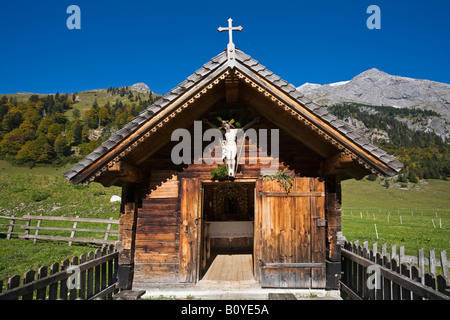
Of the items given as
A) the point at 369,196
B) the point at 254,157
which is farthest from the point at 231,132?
the point at 369,196

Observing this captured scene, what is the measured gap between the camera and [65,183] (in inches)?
1299

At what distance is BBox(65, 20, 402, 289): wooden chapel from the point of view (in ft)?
21.4

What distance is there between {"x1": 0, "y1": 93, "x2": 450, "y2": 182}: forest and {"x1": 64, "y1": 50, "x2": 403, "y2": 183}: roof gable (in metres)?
75.5

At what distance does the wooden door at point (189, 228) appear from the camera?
7078 millimetres

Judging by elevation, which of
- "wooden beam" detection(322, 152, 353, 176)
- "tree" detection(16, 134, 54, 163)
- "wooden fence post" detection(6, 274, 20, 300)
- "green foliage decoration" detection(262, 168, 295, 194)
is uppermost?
"tree" detection(16, 134, 54, 163)

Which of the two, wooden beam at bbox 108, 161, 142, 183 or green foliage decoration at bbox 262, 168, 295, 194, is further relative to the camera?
green foliage decoration at bbox 262, 168, 295, 194

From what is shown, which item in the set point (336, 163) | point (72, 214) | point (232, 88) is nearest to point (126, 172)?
point (232, 88)

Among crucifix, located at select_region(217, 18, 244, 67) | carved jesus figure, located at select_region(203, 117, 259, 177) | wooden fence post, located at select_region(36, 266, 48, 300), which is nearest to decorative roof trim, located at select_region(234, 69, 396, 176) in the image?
crucifix, located at select_region(217, 18, 244, 67)

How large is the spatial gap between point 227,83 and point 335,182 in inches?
153

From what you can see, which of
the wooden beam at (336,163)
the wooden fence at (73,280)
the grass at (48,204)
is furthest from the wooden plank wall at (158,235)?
the grass at (48,204)

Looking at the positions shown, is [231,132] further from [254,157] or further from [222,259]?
[222,259]

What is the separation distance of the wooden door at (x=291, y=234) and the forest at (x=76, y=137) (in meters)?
76.9

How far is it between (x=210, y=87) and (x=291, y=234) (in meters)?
4.34

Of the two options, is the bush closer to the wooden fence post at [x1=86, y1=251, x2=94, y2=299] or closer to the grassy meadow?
the grassy meadow
